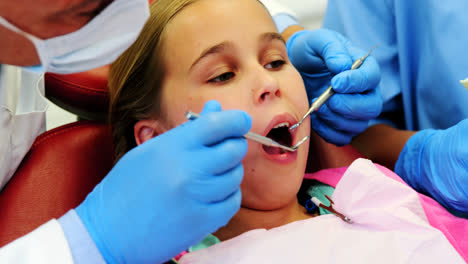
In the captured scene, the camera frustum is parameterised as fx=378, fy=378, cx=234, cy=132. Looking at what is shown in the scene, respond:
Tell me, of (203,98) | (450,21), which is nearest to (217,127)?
(203,98)

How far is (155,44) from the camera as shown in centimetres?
108

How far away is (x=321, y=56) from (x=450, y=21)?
449 mm

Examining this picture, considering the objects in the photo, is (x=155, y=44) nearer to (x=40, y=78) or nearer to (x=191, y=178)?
(x=40, y=78)

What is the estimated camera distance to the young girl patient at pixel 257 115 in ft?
2.97

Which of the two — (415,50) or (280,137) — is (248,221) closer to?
(280,137)

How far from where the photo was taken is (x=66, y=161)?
3.68 feet

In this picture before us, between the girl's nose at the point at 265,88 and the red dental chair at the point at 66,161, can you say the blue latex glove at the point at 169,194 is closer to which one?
the girl's nose at the point at 265,88

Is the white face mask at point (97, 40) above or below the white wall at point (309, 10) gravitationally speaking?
above

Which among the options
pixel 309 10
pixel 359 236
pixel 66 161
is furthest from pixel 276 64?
pixel 309 10

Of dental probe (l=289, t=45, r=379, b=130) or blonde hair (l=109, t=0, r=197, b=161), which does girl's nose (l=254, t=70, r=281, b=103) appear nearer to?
dental probe (l=289, t=45, r=379, b=130)

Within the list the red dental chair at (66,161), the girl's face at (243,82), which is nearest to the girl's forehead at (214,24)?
the girl's face at (243,82)

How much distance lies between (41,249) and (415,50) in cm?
143

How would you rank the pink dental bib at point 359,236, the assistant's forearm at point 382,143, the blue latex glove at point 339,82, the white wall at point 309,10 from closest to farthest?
the pink dental bib at point 359,236
the blue latex glove at point 339,82
the assistant's forearm at point 382,143
the white wall at point 309,10

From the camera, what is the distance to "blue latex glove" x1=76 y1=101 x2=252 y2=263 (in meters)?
0.71
